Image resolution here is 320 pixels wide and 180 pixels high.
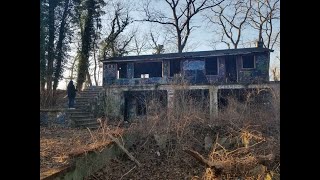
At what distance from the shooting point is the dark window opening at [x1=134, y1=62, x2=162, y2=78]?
20.3 metres

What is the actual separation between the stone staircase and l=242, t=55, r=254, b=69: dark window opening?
920 cm

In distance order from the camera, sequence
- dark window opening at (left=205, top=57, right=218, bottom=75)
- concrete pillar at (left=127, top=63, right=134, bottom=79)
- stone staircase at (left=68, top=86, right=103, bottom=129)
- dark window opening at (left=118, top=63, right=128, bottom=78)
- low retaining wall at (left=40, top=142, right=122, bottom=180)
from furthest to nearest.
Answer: dark window opening at (left=118, top=63, right=128, bottom=78) < concrete pillar at (left=127, top=63, right=134, bottom=79) < dark window opening at (left=205, top=57, right=218, bottom=75) < stone staircase at (left=68, top=86, right=103, bottom=129) < low retaining wall at (left=40, top=142, right=122, bottom=180)

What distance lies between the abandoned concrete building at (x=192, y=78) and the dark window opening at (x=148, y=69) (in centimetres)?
173

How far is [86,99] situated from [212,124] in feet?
26.6

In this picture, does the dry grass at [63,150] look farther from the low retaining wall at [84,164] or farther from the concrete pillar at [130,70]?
the concrete pillar at [130,70]

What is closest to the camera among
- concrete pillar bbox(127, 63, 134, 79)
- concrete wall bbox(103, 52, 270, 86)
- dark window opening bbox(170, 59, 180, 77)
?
concrete wall bbox(103, 52, 270, 86)

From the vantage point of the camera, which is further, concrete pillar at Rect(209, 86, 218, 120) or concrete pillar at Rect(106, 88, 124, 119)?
concrete pillar at Rect(106, 88, 124, 119)

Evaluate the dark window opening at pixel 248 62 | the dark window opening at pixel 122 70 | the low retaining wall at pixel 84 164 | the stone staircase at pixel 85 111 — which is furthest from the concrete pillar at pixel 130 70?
the low retaining wall at pixel 84 164

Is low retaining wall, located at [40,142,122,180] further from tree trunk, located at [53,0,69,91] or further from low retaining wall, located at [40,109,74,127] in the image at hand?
tree trunk, located at [53,0,69,91]

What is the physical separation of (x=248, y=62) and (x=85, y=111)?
1034 centimetres

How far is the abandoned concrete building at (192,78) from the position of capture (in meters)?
15.8

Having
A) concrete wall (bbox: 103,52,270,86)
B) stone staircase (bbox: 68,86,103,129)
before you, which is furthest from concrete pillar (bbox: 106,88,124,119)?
concrete wall (bbox: 103,52,270,86)
